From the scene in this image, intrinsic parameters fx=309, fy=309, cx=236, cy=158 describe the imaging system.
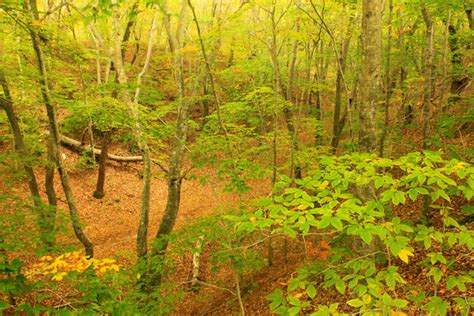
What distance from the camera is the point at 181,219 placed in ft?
42.0

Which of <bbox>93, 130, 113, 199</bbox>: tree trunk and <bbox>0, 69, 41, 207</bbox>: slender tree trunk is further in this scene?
<bbox>93, 130, 113, 199</bbox>: tree trunk

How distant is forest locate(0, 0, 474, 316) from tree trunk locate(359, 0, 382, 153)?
0.01 metres

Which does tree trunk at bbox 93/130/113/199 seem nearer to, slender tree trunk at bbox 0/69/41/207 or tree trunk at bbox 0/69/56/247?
slender tree trunk at bbox 0/69/41/207

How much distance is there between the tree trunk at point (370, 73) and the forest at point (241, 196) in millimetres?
15

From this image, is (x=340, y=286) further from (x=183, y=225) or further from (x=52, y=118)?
(x=52, y=118)

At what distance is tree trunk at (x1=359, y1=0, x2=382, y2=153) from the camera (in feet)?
11.2

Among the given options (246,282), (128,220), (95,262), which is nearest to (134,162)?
(128,220)

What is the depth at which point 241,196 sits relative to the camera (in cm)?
827

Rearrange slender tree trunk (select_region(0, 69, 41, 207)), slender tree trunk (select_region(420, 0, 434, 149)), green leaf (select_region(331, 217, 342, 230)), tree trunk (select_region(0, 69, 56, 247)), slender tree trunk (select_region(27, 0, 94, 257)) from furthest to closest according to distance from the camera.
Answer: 1. slender tree trunk (select_region(0, 69, 41, 207))
2. slender tree trunk (select_region(27, 0, 94, 257))
3. slender tree trunk (select_region(420, 0, 434, 149))
4. tree trunk (select_region(0, 69, 56, 247))
5. green leaf (select_region(331, 217, 342, 230))

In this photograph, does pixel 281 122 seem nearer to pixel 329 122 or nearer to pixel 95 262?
pixel 329 122

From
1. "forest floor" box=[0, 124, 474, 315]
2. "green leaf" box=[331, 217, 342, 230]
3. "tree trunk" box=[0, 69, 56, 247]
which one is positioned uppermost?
"green leaf" box=[331, 217, 342, 230]

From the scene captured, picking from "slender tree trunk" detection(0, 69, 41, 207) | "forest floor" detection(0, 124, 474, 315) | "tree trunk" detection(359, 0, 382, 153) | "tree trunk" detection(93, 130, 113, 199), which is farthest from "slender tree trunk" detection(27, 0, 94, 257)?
"tree trunk" detection(93, 130, 113, 199)

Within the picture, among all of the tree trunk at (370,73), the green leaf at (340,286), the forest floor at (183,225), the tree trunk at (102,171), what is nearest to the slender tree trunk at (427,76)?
the forest floor at (183,225)

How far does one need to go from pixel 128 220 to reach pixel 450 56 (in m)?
13.8
